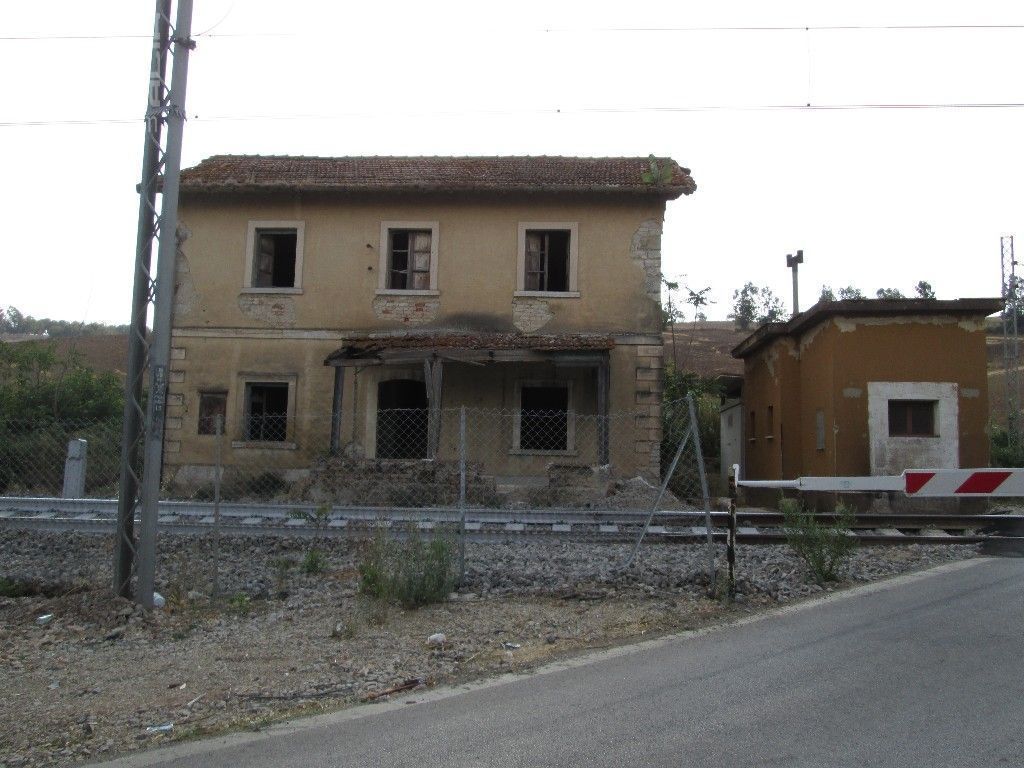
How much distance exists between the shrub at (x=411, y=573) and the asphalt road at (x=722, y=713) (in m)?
1.95

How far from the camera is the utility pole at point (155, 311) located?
7.43 m

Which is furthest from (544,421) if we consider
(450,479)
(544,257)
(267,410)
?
(267,410)

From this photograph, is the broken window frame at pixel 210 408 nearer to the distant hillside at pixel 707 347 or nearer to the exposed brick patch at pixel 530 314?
the exposed brick patch at pixel 530 314

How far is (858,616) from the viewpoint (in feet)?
22.7

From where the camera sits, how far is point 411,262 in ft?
64.8

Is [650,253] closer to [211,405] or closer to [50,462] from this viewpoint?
[211,405]

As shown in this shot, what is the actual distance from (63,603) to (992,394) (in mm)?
43988

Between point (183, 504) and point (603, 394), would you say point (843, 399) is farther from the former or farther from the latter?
point (183, 504)

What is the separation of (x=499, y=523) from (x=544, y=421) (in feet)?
27.0

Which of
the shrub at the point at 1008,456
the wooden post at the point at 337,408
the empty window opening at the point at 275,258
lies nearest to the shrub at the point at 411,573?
the wooden post at the point at 337,408

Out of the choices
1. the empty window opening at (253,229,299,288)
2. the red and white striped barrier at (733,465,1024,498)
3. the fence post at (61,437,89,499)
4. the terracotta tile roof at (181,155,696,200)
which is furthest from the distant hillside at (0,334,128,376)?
the red and white striped barrier at (733,465,1024,498)

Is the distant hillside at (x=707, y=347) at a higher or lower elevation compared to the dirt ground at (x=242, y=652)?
higher

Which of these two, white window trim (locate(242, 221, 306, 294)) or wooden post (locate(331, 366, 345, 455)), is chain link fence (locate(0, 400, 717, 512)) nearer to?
wooden post (locate(331, 366, 345, 455))

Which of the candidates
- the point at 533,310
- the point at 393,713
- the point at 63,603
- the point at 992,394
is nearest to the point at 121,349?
the point at 533,310
